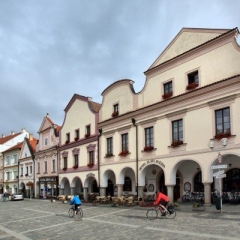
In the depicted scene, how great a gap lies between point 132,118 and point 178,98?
17.9 feet

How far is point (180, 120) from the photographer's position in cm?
2352

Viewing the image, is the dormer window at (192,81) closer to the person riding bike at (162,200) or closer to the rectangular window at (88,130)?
the person riding bike at (162,200)

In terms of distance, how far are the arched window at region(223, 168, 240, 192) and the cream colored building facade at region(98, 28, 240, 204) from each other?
69 mm

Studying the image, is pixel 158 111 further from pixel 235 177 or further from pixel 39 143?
pixel 39 143

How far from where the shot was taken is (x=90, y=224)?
55.2ft

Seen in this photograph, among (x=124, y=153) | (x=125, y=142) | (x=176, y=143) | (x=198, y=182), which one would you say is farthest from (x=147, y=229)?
(x=125, y=142)

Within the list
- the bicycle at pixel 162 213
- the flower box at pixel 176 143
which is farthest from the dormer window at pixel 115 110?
the bicycle at pixel 162 213

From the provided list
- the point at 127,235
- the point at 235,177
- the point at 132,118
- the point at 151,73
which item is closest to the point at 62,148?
the point at 132,118

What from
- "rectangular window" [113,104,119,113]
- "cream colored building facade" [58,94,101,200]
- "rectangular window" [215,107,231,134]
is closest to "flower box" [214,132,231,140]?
"rectangular window" [215,107,231,134]

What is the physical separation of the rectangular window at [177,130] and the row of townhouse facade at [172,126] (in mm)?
73

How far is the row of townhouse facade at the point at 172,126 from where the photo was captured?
20.7 meters

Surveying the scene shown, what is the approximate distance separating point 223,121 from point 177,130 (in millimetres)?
3959

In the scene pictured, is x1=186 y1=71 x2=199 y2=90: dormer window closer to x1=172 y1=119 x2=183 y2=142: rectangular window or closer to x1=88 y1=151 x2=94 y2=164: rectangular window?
x1=172 y1=119 x2=183 y2=142: rectangular window

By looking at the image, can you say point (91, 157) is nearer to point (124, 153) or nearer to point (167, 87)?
point (124, 153)
